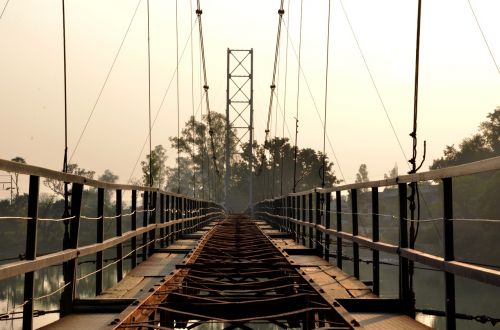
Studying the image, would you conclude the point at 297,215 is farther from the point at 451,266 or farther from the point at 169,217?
the point at 451,266

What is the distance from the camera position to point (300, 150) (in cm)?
11956

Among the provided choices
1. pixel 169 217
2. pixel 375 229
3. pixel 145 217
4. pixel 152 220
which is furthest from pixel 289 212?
pixel 375 229

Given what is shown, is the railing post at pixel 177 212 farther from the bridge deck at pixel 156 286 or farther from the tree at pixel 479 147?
the tree at pixel 479 147

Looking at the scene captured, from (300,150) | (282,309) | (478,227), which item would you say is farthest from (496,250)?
(282,309)

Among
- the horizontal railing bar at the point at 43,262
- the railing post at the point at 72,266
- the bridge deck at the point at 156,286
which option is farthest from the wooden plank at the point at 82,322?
the horizontal railing bar at the point at 43,262

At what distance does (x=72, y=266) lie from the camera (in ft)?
23.5

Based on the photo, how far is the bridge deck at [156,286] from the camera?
6515 mm

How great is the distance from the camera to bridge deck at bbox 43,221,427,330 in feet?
21.4

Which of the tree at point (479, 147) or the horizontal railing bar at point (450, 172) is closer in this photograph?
the horizontal railing bar at point (450, 172)

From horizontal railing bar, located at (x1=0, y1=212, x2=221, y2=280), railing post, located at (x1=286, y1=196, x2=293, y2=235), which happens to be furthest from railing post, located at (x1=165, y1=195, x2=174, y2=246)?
horizontal railing bar, located at (x1=0, y1=212, x2=221, y2=280)

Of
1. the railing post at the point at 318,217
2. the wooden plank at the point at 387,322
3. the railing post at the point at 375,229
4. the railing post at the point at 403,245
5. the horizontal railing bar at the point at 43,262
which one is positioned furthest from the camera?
the railing post at the point at 318,217

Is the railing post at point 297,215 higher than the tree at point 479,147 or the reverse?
the reverse

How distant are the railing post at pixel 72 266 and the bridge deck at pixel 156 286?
0.43ft

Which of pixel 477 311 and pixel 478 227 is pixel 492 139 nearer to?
pixel 478 227
